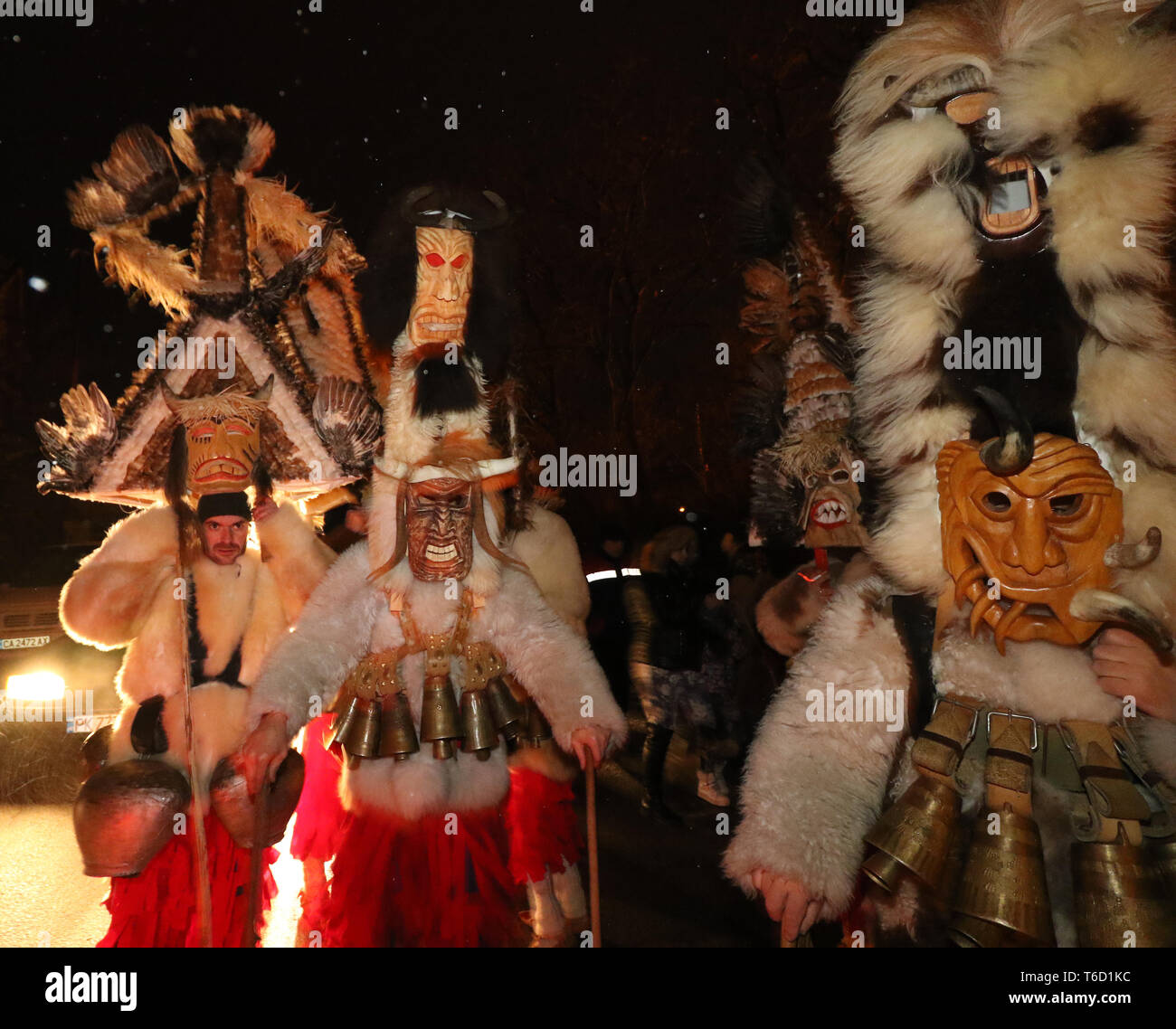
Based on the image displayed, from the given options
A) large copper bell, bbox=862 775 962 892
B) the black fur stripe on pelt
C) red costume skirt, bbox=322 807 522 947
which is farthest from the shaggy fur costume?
large copper bell, bbox=862 775 962 892

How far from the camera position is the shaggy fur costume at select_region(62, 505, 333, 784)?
9.57ft

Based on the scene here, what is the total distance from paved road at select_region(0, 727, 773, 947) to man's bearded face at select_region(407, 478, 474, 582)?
146cm

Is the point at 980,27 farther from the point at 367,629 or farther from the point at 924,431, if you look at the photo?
the point at 367,629

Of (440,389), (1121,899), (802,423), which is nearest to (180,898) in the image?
(440,389)

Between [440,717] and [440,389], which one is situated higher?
[440,389]

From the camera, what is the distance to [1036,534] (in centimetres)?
196

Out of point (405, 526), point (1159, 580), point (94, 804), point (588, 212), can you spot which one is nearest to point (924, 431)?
point (1159, 580)

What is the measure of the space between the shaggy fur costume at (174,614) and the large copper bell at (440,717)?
51 centimetres

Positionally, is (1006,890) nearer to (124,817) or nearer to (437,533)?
(437,533)

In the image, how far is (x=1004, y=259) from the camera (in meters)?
2.06

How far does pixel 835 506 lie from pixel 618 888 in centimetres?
209

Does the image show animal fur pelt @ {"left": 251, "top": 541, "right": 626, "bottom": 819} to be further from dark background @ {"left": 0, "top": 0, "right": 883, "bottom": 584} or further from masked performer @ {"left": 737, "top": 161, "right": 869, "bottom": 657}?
masked performer @ {"left": 737, "top": 161, "right": 869, "bottom": 657}

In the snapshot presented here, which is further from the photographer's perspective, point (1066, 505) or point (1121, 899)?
point (1066, 505)

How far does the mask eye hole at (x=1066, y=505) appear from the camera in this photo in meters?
1.97
